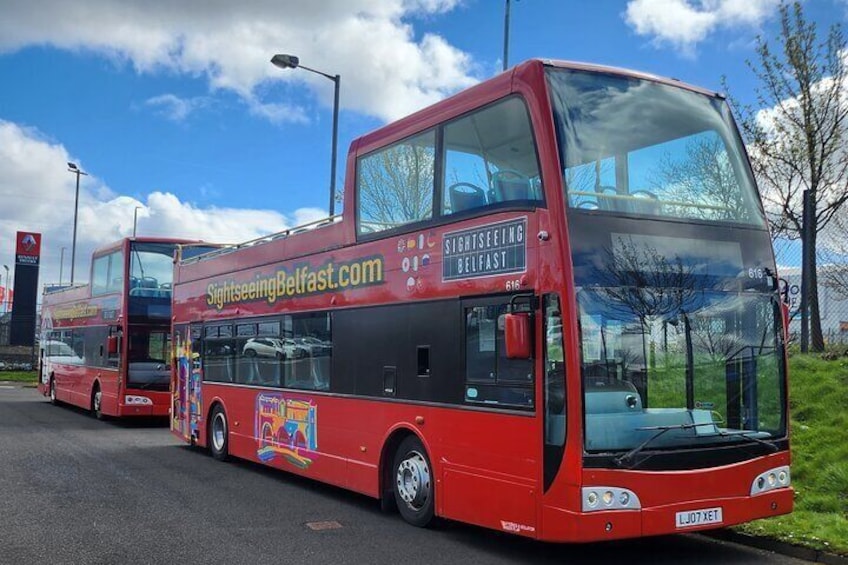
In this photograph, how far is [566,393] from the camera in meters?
6.41

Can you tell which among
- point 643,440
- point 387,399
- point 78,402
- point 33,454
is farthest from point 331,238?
point 78,402

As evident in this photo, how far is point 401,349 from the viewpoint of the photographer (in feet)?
28.6

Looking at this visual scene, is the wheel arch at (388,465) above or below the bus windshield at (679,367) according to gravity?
below

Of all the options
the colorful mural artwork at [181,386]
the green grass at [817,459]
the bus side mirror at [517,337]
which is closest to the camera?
the bus side mirror at [517,337]

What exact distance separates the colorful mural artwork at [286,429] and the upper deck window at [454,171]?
2.70 metres

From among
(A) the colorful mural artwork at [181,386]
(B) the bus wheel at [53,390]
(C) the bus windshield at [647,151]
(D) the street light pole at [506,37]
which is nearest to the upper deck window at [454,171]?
(C) the bus windshield at [647,151]

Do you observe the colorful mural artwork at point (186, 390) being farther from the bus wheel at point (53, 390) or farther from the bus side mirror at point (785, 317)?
the bus wheel at point (53, 390)

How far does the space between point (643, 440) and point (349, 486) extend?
167 inches

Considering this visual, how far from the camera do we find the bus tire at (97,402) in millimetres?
20594

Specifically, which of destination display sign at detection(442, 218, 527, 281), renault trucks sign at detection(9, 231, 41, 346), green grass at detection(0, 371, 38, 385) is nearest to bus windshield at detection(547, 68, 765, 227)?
destination display sign at detection(442, 218, 527, 281)

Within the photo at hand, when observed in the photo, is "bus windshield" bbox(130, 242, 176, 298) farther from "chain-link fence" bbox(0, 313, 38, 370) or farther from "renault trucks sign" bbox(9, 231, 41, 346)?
"renault trucks sign" bbox(9, 231, 41, 346)

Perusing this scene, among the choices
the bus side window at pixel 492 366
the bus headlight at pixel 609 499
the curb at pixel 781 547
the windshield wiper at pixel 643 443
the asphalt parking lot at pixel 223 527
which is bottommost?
the asphalt parking lot at pixel 223 527

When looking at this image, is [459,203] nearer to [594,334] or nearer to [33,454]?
[594,334]

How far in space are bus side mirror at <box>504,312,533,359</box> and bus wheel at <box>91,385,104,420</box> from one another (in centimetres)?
1658
